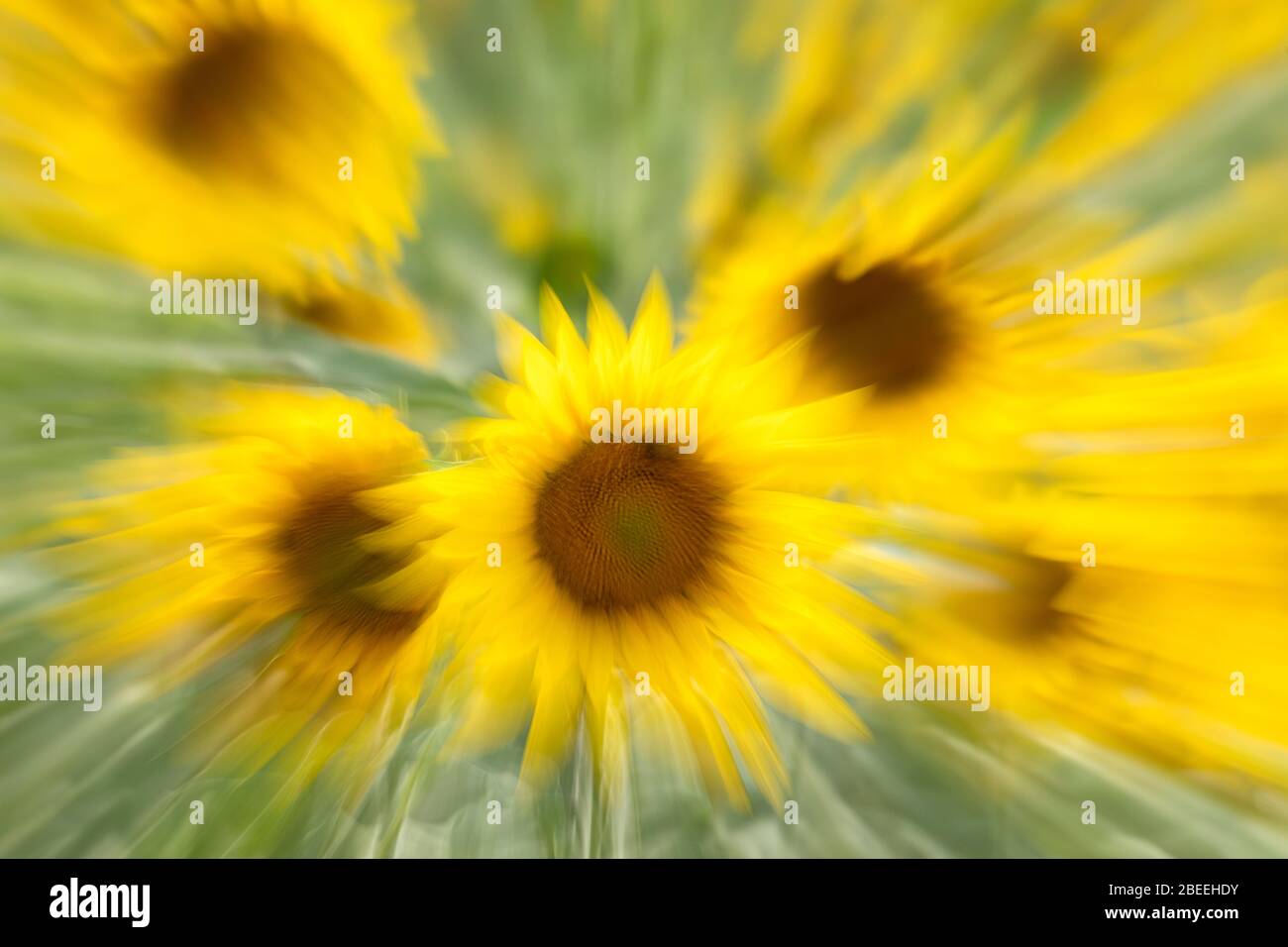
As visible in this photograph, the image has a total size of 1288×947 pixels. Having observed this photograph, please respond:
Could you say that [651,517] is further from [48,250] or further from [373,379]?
[48,250]

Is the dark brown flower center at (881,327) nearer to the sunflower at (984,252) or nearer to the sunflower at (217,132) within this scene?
the sunflower at (984,252)

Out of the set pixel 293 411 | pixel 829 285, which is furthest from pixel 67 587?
pixel 829 285

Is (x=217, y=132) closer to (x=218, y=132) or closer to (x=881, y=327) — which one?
(x=218, y=132)

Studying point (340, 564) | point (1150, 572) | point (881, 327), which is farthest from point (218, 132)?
point (1150, 572)

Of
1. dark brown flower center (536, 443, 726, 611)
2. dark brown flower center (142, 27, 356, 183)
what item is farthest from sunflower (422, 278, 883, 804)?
dark brown flower center (142, 27, 356, 183)

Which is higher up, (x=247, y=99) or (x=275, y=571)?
(x=247, y=99)
